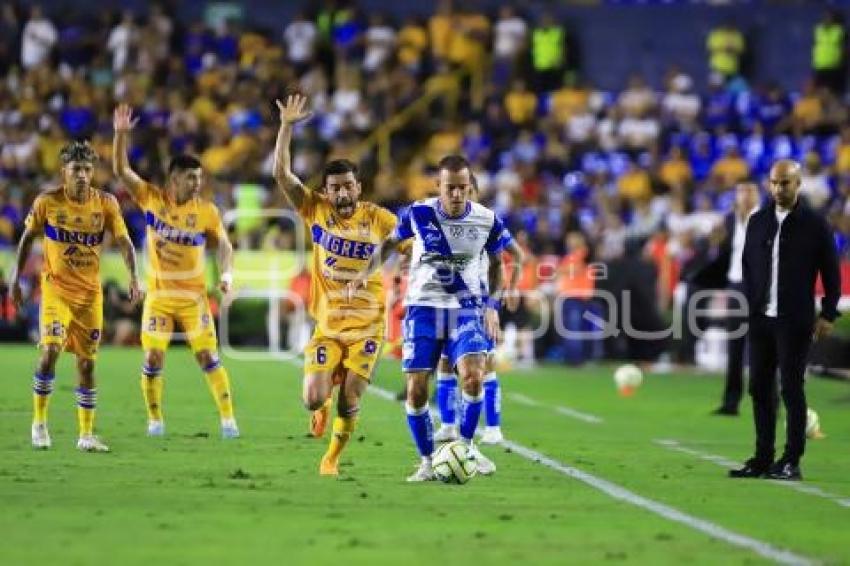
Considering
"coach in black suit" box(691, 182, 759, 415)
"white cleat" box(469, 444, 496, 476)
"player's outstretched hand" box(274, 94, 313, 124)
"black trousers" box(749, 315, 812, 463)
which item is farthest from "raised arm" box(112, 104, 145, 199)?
"coach in black suit" box(691, 182, 759, 415)

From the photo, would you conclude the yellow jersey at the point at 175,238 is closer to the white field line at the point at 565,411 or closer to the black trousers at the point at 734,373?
the white field line at the point at 565,411

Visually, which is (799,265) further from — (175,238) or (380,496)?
(175,238)

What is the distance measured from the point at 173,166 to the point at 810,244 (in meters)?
5.45

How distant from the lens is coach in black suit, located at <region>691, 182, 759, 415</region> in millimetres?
18781

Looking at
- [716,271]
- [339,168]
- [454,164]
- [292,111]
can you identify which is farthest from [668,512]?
[716,271]

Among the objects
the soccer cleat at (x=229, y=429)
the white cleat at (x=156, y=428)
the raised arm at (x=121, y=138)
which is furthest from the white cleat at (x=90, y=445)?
the raised arm at (x=121, y=138)

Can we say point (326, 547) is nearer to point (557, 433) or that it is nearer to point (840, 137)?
point (557, 433)

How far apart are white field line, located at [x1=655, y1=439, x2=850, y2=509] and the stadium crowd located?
514 inches

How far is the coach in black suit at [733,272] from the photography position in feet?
61.6

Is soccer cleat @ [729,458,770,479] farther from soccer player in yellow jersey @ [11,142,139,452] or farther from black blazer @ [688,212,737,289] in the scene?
black blazer @ [688,212,737,289]

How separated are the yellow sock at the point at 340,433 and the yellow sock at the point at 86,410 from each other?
250 centimetres

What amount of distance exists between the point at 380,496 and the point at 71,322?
3956 millimetres

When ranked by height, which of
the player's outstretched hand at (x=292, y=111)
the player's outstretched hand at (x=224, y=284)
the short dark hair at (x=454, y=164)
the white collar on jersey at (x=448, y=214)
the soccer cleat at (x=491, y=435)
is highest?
the player's outstretched hand at (x=292, y=111)

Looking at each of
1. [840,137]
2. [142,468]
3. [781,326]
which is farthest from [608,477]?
[840,137]
